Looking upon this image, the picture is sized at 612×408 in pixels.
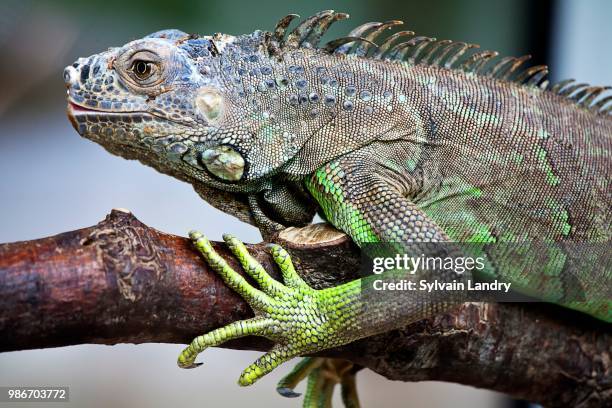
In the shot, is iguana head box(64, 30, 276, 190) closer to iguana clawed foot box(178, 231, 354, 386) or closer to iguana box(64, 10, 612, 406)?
iguana box(64, 10, 612, 406)

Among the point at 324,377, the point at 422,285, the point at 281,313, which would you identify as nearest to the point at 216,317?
the point at 281,313

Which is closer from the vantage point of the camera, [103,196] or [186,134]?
[186,134]

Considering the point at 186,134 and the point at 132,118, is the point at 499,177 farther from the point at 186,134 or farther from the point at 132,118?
the point at 132,118

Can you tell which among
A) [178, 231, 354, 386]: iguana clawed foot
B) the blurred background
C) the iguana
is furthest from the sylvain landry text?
the blurred background

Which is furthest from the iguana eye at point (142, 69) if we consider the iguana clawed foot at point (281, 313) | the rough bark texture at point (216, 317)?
the iguana clawed foot at point (281, 313)

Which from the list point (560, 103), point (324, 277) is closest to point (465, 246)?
point (324, 277)
